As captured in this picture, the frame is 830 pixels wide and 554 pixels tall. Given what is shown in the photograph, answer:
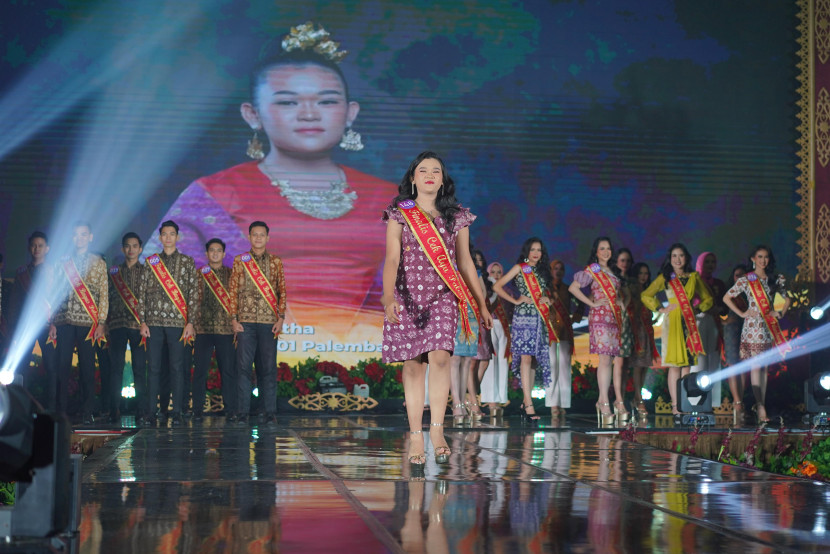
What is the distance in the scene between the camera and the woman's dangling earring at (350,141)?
10.7 metres

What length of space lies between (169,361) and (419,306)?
373 centimetres

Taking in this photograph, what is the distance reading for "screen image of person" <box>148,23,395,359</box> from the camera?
34.8ft

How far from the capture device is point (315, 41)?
10742 millimetres

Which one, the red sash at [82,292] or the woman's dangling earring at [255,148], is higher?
the woman's dangling earring at [255,148]

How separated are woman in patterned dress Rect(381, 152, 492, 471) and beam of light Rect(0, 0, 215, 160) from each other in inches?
261

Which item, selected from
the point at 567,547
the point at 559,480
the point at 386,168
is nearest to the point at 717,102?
the point at 386,168

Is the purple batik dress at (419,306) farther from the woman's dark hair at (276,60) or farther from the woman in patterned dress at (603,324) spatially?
the woman's dark hair at (276,60)

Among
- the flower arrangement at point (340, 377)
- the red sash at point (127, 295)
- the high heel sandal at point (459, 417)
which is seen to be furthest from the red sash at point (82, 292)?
the flower arrangement at point (340, 377)

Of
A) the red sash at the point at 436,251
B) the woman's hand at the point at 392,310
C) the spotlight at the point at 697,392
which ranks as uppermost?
the red sash at the point at 436,251

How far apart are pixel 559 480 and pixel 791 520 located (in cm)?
103

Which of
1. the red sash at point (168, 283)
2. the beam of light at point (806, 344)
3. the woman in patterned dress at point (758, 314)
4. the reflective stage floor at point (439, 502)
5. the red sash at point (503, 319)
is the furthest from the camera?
the red sash at point (503, 319)

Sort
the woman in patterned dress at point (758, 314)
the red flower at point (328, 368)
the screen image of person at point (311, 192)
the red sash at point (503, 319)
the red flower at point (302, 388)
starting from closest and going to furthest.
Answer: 1. the woman in patterned dress at point (758, 314)
2. the red sash at point (503, 319)
3. the red flower at point (302, 388)
4. the red flower at point (328, 368)
5. the screen image of person at point (311, 192)

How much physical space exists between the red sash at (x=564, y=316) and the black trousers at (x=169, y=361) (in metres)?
Result: 3.06

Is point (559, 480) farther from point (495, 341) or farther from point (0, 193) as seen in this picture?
point (0, 193)
